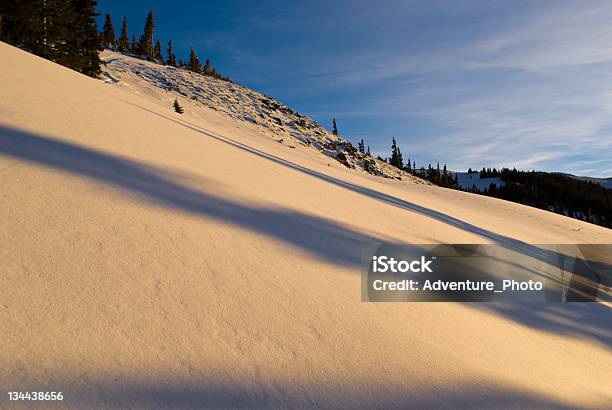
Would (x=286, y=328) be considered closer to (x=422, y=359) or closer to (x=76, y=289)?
(x=422, y=359)

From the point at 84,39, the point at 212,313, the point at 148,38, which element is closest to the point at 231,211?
the point at 212,313

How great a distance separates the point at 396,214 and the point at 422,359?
5.70 meters

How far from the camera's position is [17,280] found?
259 cm

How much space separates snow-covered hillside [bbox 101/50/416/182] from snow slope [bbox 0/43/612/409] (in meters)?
32.7

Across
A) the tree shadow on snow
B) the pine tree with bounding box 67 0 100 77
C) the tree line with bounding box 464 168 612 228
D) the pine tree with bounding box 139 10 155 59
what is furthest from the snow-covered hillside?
the tree line with bounding box 464 168 612 228

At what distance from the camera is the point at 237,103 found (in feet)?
171

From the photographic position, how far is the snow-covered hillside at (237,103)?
134 ft

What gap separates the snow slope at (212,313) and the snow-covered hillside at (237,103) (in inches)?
1286

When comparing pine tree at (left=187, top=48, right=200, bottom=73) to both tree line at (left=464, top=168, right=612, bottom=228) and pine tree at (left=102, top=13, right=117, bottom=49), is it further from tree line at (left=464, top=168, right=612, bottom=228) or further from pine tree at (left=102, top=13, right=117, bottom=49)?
tree line at (left=464, top=168, right=612, bottom=228)

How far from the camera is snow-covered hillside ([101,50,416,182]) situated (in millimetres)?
40844

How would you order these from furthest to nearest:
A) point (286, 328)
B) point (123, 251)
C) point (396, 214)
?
point (396, 214)
point (123, 251)
point (286, 328)

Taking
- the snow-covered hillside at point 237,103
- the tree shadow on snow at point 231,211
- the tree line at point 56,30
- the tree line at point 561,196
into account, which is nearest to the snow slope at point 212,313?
the tree shadow on snow at point 231,211

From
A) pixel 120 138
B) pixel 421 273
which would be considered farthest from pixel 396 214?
pixel 120 138

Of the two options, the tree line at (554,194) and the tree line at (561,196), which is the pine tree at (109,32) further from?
the tree line at (561,196)
